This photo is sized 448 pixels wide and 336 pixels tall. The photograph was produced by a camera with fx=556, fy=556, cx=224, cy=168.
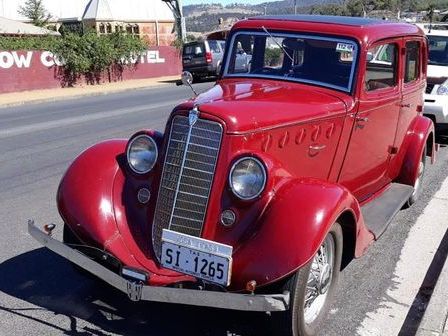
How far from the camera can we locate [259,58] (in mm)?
4930

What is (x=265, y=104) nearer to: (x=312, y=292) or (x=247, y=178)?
(x=247, y=178)

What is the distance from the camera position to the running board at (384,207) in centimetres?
440

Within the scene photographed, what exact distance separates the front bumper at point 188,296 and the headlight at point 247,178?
63cm

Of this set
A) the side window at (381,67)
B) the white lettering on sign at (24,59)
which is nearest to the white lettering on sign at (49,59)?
the white lettering on sign at (24,59)

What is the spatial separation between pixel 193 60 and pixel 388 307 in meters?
22.2

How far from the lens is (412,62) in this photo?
19.4 feet

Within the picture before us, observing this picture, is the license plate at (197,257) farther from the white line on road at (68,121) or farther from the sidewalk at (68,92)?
the sidewalk at (68,92)

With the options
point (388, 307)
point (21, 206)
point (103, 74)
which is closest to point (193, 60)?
point (103, 74)

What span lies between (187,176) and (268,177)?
0.51 meters

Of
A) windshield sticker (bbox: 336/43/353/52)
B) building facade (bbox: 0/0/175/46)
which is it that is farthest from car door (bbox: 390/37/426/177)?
building facade (bbox: 0/0/175/46)

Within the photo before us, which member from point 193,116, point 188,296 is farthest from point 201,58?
point 188,296

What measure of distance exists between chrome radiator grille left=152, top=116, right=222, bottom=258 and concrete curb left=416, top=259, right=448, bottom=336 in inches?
61.5

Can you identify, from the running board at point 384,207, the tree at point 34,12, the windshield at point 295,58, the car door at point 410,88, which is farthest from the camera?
the tree at point 34,12

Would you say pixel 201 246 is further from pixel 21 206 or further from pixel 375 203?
pixel 21 206
